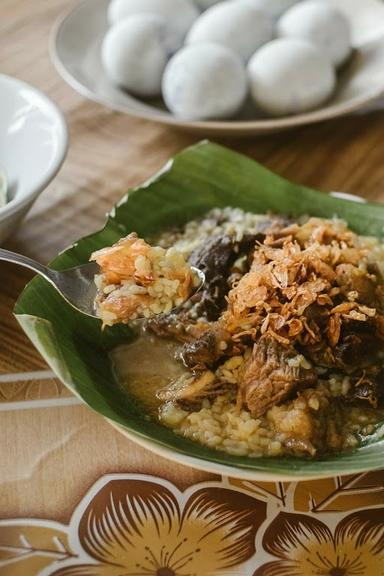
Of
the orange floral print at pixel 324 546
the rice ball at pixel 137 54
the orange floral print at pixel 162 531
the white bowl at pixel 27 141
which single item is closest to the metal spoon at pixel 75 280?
the white bowl at pixel 27 141

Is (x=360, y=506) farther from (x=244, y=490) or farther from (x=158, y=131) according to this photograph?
(x=158, y=131)

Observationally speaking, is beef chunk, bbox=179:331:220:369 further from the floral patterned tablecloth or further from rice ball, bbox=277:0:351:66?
rice ball, bbox=277:0:351:66

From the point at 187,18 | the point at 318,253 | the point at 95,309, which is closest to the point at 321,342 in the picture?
the point at 318,253

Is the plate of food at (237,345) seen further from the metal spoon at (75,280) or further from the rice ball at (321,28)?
the rice ball at (321,28)

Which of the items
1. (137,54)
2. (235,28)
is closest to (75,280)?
(137,54)

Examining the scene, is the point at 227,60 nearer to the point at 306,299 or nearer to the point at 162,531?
the point at 306,299

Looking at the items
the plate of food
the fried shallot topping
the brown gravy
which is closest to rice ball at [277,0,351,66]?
the plate of food
